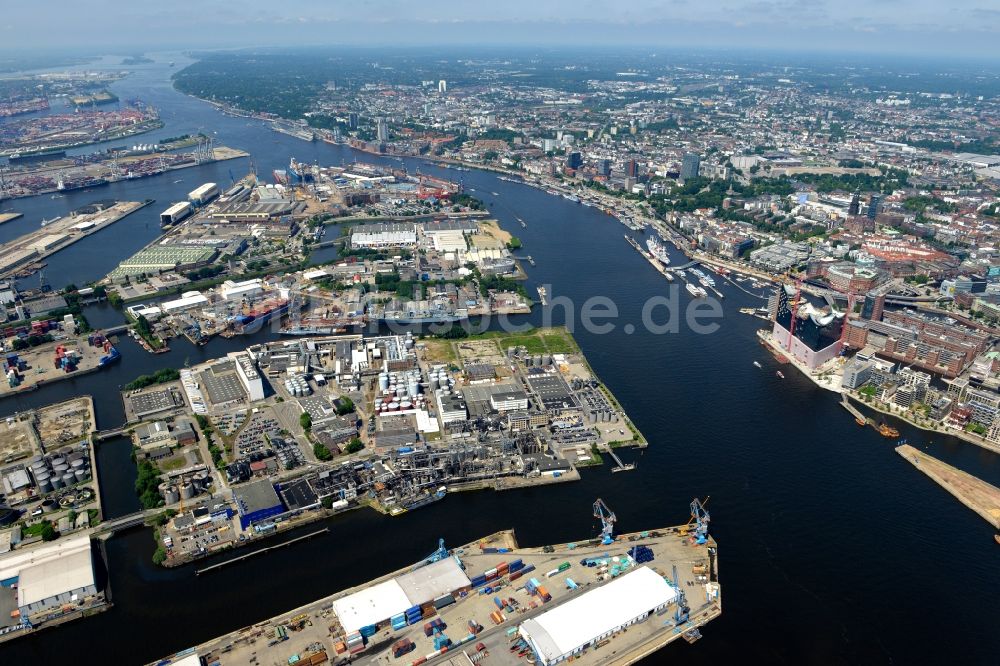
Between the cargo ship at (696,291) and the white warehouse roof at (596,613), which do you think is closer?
the white warehouse roof at (596,613)

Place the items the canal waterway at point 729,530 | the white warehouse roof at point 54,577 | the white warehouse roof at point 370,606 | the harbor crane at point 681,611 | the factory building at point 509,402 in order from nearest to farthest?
1. the white warehouse roof at point 370,606
2. the canal waterway at point 729,530
3. the harbor crane at point 681,611
4. the white warehouse roof at point 54,577
5. the factory building at point 509,402

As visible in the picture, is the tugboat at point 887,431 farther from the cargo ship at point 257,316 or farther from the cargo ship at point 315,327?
the cargo ship at point 257,316

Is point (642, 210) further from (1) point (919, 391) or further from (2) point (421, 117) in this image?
(2) point (421, 117)

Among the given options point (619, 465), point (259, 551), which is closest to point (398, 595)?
point (259, 551)

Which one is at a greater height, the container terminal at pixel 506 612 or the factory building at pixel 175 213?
the factory building at pixel 175 213

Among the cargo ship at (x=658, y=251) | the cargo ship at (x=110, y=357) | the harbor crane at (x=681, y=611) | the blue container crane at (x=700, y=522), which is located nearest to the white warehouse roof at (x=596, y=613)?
the harbor crane at (x=681, y=611)

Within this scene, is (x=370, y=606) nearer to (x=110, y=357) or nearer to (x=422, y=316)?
(x=422, y=316)
